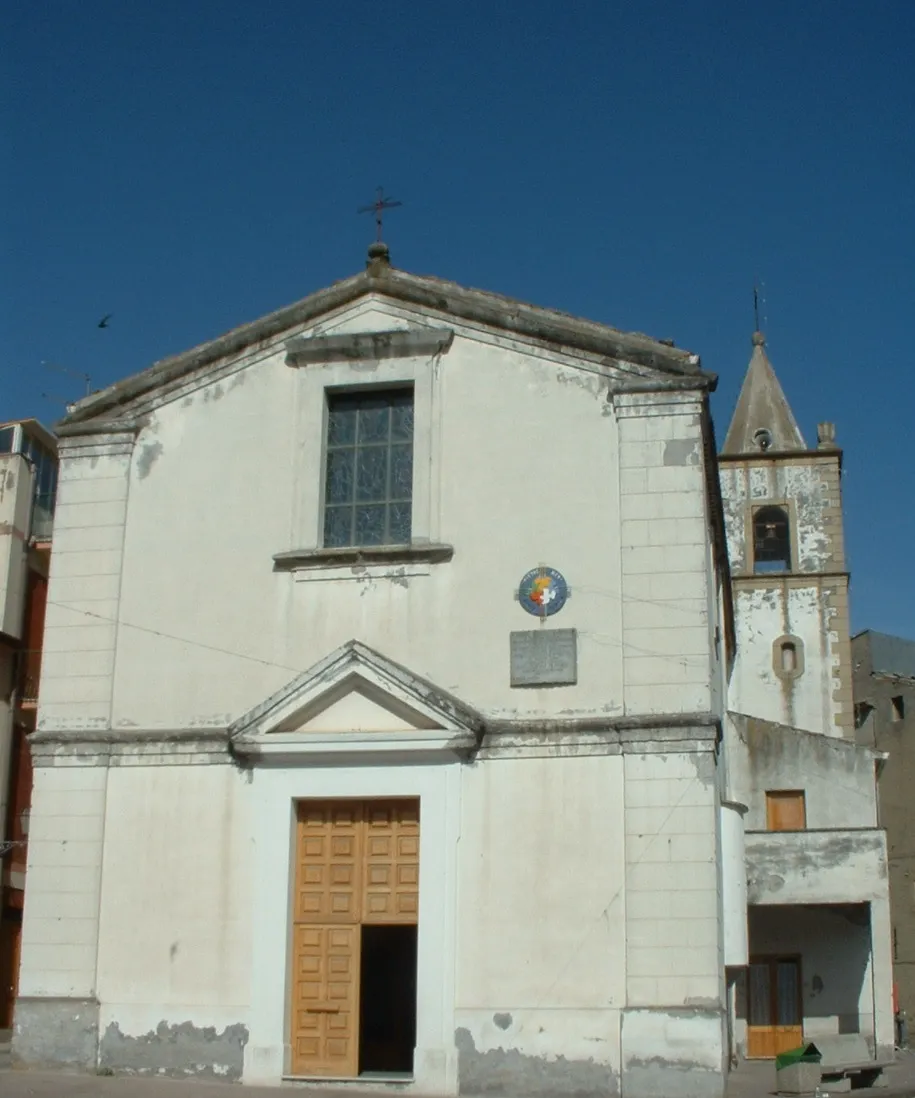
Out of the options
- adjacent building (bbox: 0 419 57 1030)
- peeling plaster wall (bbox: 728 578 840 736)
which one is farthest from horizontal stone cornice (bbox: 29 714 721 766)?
peeling plaster wall (bbox: 728 578 840 736)

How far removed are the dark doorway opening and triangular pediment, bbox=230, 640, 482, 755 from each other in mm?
4596

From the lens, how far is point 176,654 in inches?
699

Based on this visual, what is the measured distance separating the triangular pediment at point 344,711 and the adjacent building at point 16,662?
1158 cm

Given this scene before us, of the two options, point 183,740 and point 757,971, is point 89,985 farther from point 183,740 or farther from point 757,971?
point 757,971

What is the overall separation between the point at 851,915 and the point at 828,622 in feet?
37.9

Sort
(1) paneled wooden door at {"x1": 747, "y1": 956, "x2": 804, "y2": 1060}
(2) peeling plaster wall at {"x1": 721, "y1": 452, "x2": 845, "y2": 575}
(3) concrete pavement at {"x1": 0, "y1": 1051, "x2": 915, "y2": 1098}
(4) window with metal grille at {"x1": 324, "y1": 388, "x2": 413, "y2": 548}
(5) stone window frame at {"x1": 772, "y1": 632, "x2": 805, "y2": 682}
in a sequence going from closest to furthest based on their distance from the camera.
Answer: (3) concrete pavement at {"x1": 0, "y1": 1051, "x2": 915, "y2": 1098} → (4) window with metal grille at {"x1": 324, "y1": 388, "x2": 413, "y2": 548} → (1) paneled wooden door at {"x1": 747, "y1": 956, "x2": 804, "y2": 1060} → (5) stone window frame at {"x1": 772, "y1": 632, "x2": 805, "y2": 682} → (2) peeling plaster wall at {"x1": 721, "y1": 452, "x2": 845, "y2": 575}

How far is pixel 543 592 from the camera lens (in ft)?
55.6

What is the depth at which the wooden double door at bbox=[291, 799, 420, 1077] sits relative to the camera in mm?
16328

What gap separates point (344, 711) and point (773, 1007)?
13.1 meters

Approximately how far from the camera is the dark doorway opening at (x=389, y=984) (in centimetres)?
2042

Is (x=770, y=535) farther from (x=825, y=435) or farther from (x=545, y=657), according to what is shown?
(x=545, y=657)

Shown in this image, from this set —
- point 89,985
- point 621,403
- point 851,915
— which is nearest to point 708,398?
point 621,403

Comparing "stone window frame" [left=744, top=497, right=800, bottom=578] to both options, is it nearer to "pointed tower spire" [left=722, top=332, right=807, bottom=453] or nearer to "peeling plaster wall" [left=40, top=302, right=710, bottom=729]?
"pointed tower spire" [left=722, top=332, right=807, bottom=453]

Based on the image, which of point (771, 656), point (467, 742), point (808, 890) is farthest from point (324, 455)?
point (771, 656)
